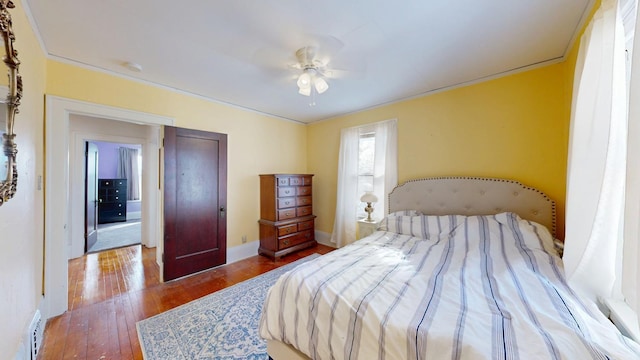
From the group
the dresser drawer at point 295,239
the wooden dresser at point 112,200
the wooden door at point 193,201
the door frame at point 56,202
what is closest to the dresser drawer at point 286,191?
the dresser drawer at point 295,239

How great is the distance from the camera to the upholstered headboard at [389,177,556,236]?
2.17 m

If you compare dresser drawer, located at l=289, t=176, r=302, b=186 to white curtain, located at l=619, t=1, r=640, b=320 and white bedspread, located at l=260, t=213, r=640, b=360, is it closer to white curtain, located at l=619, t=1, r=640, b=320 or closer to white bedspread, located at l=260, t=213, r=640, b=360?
white bedspread, located at l=260, t=213, r=640, b=360

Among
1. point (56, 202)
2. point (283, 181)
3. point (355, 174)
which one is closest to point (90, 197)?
point (56, 202)

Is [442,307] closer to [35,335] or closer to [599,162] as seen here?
[599,162]

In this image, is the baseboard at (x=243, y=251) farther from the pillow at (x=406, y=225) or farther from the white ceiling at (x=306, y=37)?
the white ceiling at (x=306, y=37)

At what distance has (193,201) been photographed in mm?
2961

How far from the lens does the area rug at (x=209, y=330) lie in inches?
64.6

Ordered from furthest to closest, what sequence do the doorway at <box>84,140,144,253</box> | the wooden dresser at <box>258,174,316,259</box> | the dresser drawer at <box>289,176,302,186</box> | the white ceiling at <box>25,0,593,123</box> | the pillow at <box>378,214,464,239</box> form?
the doorway at <box>84,140,144,253</box>, the dresser drawer at <box>289,176,302,186</box>, the wooden dresser at <box>258,174,316,259</box>, the pillow at <box>378,214,464,239</box>, the white ceiling at <box>25,0,593,123</box>

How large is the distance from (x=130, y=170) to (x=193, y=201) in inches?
248

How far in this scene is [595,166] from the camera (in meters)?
1.26

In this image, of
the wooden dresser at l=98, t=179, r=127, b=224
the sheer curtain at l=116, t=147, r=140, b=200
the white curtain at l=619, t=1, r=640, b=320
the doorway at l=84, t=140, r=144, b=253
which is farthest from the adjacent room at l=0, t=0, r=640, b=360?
the sheer curtain at l=116, t=147, r=140, b=200

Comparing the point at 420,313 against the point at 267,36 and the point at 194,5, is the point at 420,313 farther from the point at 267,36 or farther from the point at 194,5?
the point at 194,5

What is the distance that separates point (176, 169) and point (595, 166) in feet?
12.2

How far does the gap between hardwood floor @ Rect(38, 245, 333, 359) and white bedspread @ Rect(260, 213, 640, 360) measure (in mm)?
1415
